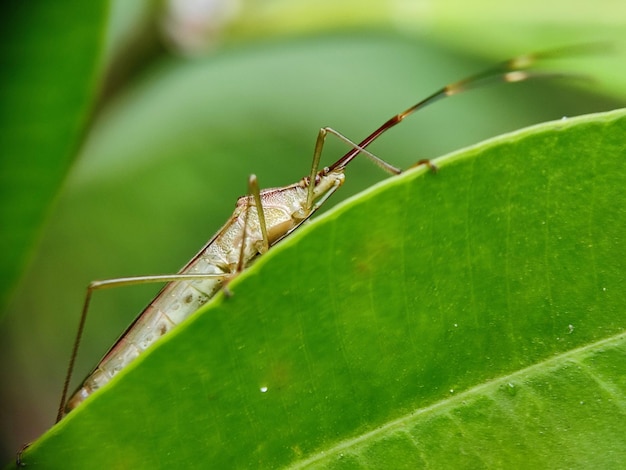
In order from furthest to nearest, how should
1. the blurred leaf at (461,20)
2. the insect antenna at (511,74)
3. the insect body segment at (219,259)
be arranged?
the blurred leaf at (461,20), the insect body segment at (219,259), the insect antenna at (511,74)

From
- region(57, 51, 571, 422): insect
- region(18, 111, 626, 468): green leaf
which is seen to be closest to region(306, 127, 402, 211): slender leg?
region(57, 51, 571, 422): insect

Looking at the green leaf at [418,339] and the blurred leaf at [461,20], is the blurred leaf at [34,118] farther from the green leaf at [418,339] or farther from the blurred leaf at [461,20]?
the blurred leaf at [461,20]

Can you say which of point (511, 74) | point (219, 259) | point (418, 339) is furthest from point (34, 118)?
point (511, 74)

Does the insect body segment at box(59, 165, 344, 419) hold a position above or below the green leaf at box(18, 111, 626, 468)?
above

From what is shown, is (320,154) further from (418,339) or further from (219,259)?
(418,339)

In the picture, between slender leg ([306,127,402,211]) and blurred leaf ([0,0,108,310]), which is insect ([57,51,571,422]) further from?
blurred leaf ([0,0,108,310])

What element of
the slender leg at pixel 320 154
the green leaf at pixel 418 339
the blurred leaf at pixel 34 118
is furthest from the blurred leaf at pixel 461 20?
the green leaf at pixel 418 339
